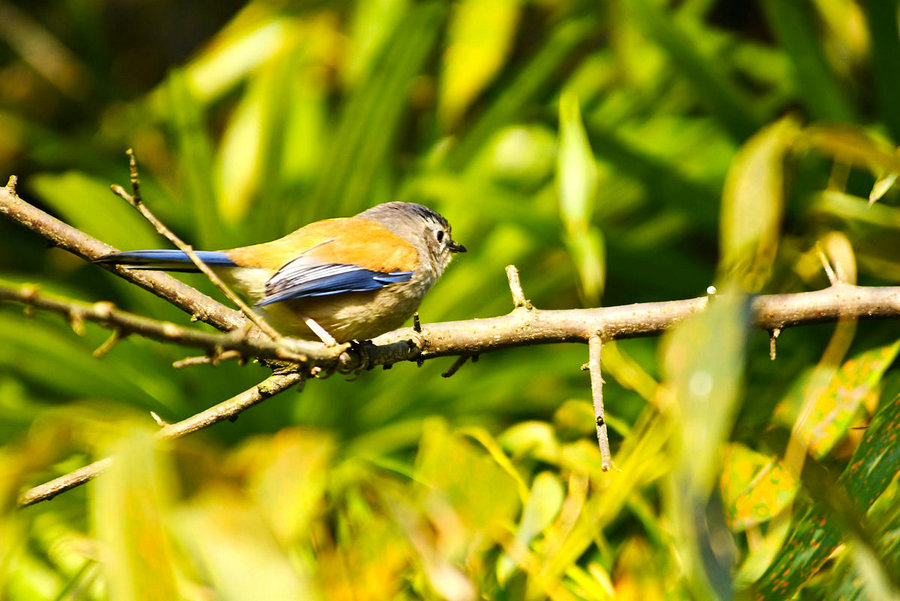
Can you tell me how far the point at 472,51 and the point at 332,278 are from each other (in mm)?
2390

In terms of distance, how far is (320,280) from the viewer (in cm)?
269

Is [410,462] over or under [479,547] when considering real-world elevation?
over

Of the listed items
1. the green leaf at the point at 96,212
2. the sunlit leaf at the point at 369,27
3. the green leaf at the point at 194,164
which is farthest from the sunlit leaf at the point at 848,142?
the sunlit leaf at the point at 369,27

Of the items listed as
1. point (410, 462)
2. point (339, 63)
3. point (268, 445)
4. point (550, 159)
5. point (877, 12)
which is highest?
point (339, 63)

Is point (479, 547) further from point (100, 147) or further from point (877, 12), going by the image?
point (100, 147)

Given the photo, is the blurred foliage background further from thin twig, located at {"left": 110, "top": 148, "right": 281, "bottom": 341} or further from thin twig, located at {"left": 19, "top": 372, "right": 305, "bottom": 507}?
thin twig, located at {"left": 110, "top": 148, "right": 281, "bottom": 341}

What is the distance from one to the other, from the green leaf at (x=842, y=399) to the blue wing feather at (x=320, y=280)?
4.34ft

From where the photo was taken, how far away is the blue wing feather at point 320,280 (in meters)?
2.61

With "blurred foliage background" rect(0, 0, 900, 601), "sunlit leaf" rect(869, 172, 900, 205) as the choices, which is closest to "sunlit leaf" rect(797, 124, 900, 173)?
"blurred foliage background" rect(0, 0, 900, 601)

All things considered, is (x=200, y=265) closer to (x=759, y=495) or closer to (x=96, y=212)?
(x=759, y=495)

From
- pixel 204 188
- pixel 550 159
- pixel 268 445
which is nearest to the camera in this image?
pixel 268 445

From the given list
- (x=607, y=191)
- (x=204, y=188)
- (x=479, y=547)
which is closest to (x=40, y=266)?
(x=204, y=188)

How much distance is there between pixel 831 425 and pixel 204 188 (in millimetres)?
2672

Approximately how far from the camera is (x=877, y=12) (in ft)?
11.2
